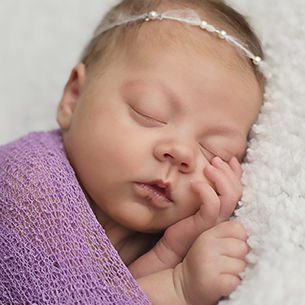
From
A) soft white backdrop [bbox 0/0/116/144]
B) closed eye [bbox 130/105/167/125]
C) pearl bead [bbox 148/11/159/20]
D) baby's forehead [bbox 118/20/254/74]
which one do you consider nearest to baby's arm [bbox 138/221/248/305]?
closed eye [bbox 130/105/167/125]

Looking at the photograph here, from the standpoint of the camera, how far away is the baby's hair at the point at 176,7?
4.59 ft

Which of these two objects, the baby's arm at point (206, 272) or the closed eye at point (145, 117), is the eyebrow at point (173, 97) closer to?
Answer: the closed eye at point (145, 117)

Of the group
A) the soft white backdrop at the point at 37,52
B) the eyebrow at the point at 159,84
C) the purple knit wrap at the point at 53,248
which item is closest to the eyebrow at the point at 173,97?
the eyebrow at the point at 159,84

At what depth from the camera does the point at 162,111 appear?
4.23ft

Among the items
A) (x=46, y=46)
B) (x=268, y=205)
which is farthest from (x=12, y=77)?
(x=268, y=205)

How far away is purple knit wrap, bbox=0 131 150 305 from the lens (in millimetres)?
1146

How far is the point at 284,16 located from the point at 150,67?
0.30 metres

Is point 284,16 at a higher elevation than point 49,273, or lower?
higher

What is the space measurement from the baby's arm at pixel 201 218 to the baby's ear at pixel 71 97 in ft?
1.03

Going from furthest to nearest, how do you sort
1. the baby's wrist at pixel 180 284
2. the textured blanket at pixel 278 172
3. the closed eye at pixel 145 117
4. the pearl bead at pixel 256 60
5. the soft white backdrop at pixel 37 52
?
1. the soft white backdrop at pixel 37 52
2. the pearl bead at pixel 256 60
3. the closed eye at pixel 145 117
4. the baby's wrist at pixel 180 284
5. the textured blanket at pixel 278 172

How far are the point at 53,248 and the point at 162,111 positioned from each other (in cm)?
32

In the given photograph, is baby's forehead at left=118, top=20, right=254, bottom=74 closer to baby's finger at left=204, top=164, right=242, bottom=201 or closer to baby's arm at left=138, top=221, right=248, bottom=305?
baby's finger at left=204, top=164, right=242, bottom=201

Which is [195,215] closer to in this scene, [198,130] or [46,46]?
[198,130]

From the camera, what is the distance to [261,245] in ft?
3.76
